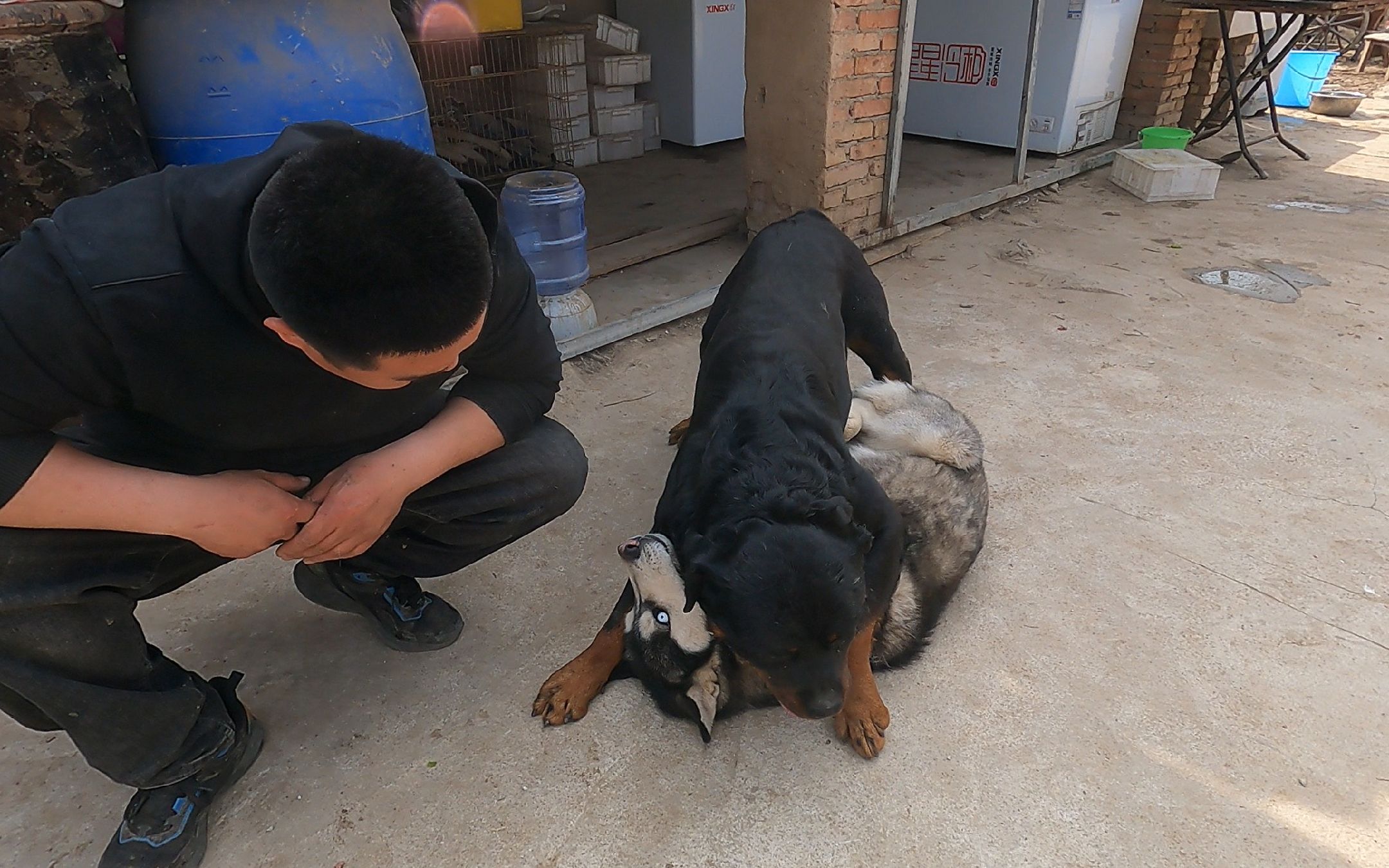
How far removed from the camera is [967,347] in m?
3.88

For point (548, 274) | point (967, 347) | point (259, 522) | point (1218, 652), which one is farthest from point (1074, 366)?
point (259, 522)

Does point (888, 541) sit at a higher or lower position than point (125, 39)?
lower

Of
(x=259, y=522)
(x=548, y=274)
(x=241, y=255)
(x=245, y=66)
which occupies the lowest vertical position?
(x=548, y=274)

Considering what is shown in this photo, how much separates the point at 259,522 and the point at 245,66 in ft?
5.55

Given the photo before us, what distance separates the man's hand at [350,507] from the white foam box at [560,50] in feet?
17.4

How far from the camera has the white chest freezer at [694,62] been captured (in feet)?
21.6

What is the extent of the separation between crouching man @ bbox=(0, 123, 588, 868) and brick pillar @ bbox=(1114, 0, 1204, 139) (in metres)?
7.60

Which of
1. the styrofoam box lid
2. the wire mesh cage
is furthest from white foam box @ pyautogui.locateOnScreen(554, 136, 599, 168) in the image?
the styrofoam box lid

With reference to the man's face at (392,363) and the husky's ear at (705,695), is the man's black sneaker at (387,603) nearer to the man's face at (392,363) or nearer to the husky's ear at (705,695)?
the husky's ear at (705,695)

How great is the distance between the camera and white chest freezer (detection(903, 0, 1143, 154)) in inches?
254

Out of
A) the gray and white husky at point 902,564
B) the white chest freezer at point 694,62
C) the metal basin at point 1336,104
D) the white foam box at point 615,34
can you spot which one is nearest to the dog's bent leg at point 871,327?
the gray and white husky at point 902,564

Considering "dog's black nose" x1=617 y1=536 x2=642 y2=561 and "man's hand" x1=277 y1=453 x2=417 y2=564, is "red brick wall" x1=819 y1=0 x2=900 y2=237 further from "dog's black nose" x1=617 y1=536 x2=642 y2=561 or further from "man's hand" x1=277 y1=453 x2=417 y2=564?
"man's hand" x1=277 y1=453 x2=417 y2=564

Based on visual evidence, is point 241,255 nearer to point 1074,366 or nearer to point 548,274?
point 548,274

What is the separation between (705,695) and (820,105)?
11.3 ft
